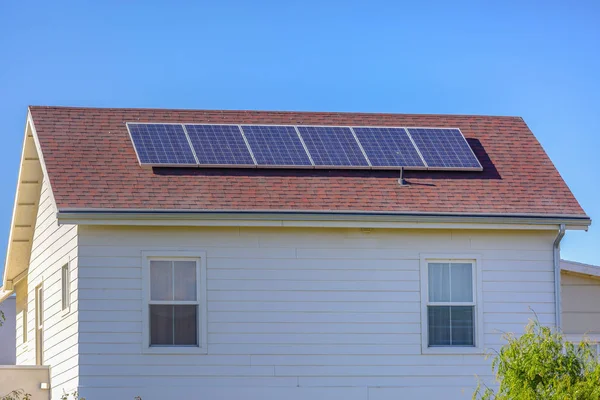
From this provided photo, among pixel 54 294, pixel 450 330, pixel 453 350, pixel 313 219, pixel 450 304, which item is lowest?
pixel 453 350

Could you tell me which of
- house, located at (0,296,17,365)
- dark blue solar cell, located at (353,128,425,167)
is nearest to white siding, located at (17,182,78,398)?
dark blue solar cell, located at (353,128,425,167)

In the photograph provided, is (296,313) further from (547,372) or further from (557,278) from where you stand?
(547,372)

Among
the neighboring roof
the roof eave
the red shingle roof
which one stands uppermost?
the red shingle roof

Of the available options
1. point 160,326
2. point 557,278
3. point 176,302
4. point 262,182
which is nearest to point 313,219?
point 262,182

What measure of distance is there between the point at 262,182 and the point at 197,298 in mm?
2283

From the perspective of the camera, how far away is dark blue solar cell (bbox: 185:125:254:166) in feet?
59.8

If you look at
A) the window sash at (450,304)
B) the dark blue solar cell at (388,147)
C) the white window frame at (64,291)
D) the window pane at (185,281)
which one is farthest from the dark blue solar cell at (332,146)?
the white window frame at (64,291)

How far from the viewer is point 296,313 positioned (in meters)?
17.1

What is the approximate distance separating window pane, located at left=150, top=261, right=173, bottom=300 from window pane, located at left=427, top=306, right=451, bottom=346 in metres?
4.15

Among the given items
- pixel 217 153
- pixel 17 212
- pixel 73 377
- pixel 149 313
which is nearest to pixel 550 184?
pixel 217 153

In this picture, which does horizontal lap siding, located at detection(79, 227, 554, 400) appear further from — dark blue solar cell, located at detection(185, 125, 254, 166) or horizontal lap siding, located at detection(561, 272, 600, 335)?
horizontal lap siding, located at detection(561, 272, 600, 335)

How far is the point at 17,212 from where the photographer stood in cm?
2111

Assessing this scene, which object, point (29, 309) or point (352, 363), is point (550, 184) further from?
point (29, 309)

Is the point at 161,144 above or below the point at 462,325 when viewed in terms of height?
above
